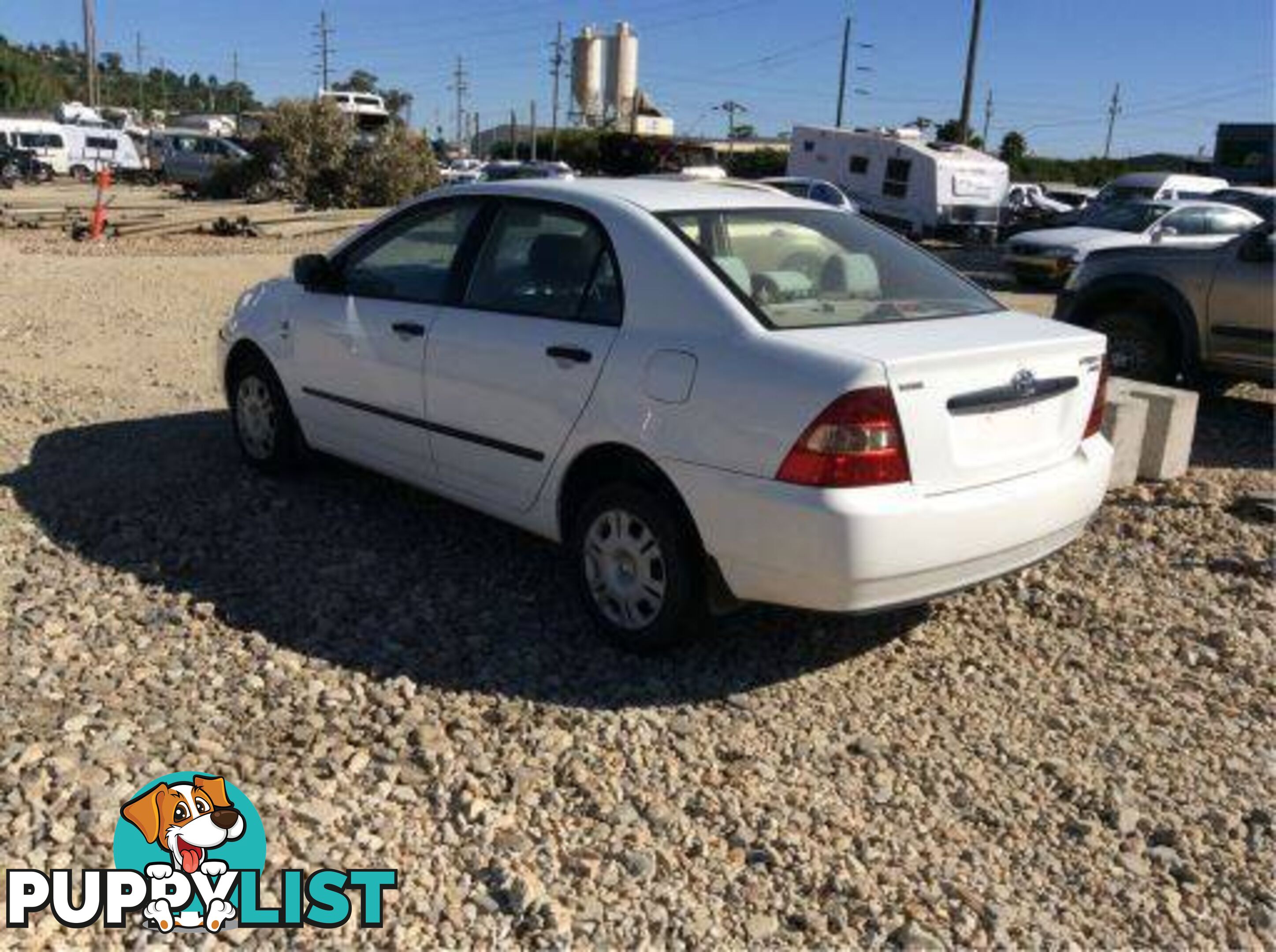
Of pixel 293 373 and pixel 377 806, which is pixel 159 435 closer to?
pixel 293 373

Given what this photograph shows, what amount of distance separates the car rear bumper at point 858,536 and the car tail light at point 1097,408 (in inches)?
16.6

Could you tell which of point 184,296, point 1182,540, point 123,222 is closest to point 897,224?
point 123,222

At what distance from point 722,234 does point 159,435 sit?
12.9 ft

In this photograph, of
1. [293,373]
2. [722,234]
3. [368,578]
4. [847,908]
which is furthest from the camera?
[293,373]

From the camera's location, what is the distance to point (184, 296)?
42.2ft

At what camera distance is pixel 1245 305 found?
8102mm

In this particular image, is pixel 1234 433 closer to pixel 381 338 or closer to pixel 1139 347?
pixel 1139 347

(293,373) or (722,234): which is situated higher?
(722,234)

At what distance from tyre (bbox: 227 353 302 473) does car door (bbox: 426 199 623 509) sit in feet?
4.12

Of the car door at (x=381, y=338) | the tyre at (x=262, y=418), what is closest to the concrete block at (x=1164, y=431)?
the car door at (x=381, y=338)

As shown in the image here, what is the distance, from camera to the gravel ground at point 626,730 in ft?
10.0

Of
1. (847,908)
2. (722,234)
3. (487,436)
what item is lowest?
(847,908)

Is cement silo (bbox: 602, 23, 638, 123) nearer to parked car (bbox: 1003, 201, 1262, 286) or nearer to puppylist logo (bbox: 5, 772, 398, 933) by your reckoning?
parked car (bbox: 1003, 201, 1262, 286)

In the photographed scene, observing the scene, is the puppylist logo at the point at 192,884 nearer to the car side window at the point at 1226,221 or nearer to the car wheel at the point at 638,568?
the car wheel at the point at 638,568
